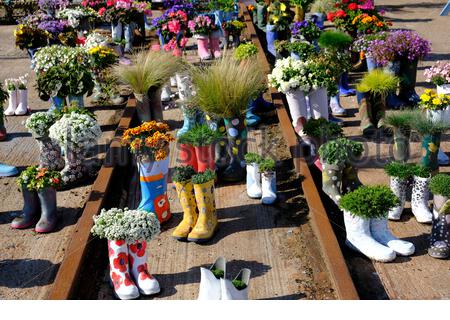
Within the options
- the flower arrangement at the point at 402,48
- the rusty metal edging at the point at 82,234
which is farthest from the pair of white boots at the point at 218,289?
the flower arrangement at the point at 402,48

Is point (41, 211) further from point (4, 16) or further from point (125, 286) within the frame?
point (4, 16)

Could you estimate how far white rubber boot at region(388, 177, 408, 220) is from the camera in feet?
23.4

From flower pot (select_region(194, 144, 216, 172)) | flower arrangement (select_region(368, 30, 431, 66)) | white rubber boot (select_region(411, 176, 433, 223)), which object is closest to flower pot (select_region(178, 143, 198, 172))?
flower pot (select_region(194, 144, 216, 172))

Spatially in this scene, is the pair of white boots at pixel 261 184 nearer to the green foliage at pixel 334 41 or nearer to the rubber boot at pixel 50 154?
the rubber boot at pixel 50 154

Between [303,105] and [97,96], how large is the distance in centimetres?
368

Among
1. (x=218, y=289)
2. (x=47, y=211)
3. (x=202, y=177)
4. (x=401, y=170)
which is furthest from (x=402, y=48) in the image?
(x=218, y=289)

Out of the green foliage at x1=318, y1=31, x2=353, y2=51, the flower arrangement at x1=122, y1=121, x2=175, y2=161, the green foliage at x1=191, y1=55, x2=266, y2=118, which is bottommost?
the flower arrangement at x1=122, y1=121, x2=175, y2=161

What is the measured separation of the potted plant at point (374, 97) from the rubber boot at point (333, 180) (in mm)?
2211

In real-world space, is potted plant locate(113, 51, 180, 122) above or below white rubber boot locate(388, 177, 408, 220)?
above

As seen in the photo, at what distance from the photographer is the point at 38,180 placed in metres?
7.24

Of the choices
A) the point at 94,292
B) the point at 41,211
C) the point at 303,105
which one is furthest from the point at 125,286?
the point at 303,105

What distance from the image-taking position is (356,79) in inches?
470

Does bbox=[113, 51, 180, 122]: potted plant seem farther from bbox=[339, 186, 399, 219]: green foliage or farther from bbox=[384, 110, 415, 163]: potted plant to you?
bbox=[339, 186, 399, 219]: green foliage
